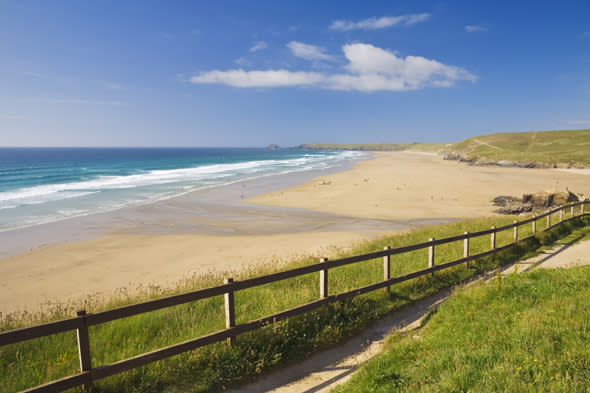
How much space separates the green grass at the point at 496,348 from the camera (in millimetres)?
4031

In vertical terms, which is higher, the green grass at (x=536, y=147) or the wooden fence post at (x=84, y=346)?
the green grass at (x=536, y=147)

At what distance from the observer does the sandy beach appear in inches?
511

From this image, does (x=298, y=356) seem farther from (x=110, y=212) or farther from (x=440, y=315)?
(x=110, y=212)

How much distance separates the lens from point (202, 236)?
19.4 meters

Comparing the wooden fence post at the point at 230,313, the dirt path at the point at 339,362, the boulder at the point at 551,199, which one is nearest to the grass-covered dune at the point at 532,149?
the boulder at the point at 551,199

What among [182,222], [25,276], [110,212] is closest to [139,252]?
[25,276]

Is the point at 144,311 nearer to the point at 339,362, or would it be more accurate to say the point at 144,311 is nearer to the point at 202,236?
the point at 339,362

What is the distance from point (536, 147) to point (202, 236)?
134869mm

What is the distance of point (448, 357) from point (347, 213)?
2178cm

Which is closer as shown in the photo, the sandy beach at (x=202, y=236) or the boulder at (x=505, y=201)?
the sandy beach at (x=202, y=236)

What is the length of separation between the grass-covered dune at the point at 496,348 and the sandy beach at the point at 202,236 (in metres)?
8.25

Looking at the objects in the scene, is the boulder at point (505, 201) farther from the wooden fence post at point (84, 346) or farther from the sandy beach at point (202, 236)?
the wooden fence post at point (84, 346)

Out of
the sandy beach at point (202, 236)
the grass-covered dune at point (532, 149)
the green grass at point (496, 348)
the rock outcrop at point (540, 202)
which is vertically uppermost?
the grass-covered dune at point (532, 149)

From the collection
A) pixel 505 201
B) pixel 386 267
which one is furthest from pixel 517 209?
pixel 386 267
